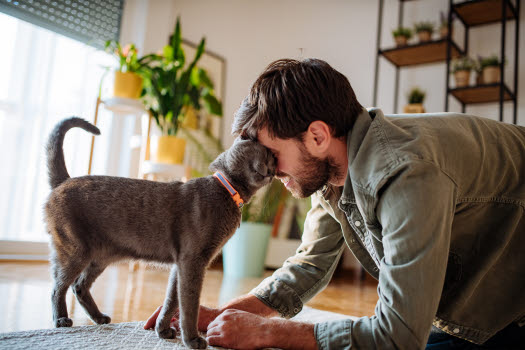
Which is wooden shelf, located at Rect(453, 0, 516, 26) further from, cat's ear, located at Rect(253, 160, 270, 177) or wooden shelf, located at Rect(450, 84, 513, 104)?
cat's ear, located at Rect(253, 160, 270, 177)

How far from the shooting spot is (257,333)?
1007 millimetres

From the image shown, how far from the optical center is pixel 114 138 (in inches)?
148

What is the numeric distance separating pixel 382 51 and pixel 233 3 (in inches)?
75.0

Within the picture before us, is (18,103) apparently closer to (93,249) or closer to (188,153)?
(188,153)

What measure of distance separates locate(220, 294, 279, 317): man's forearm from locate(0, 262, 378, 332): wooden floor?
0.47 m

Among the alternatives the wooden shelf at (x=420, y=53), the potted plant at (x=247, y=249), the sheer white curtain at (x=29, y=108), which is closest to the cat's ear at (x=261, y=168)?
the potted plant at (x=247, y=249)

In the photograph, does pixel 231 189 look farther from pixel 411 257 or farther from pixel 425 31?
pixel 425 31

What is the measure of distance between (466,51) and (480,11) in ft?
1.29

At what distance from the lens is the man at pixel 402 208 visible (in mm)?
859

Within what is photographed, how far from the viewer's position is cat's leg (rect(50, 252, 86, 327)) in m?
1.23

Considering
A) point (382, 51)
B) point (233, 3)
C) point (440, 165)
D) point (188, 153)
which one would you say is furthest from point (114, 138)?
point (440, 165)

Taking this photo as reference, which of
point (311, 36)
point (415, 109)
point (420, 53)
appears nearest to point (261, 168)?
point (415, 109)

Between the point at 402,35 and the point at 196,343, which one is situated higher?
the point at 402,35

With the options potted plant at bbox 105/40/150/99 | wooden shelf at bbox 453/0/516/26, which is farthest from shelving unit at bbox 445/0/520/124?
potted plant at bbox 105/40/150/99
